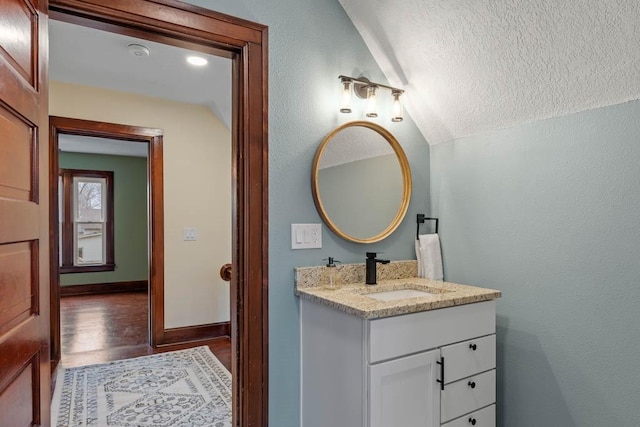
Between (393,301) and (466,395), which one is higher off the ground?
(393,301)

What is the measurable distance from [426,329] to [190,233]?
2.87 meters

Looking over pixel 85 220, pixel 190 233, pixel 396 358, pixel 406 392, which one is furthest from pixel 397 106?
pixel 85 220

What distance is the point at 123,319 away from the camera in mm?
4668

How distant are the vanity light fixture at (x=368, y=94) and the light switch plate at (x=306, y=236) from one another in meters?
0.60

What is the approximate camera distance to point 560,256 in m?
1.67

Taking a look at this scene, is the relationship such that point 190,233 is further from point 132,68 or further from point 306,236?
point 306,236

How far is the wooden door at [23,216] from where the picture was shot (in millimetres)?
859

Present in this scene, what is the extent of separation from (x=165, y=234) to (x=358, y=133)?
Result: 245 cm

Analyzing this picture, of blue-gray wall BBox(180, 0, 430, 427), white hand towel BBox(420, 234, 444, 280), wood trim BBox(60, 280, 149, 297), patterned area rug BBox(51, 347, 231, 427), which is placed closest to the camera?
blue-gray wall BBox(180, 0, 430, 427)

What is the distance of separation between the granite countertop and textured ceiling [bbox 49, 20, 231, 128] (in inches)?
75.5

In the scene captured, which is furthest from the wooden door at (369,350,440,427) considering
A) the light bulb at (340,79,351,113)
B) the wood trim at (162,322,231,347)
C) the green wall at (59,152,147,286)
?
the green wall at (59,152,147,286)

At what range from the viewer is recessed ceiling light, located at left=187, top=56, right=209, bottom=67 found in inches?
106

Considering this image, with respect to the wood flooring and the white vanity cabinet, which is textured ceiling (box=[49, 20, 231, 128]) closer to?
the white vanity cabinet

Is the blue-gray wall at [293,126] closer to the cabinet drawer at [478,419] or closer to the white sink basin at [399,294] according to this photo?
the white sink basin at [399,294]
